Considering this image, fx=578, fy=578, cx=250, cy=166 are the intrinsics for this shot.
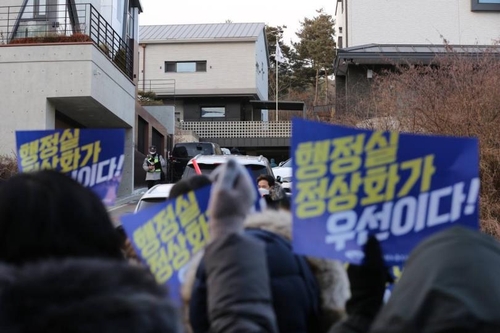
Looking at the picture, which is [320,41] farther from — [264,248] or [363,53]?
[264,248]

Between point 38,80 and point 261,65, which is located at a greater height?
point 261,65

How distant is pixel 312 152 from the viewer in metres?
2.21

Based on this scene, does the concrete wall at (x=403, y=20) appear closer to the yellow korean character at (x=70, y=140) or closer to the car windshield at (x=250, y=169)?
the car windshield at (x=250, y=169)

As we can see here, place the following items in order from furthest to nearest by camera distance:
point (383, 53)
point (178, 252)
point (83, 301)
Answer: point (383, 53), point (178, 252), point (83, 301)

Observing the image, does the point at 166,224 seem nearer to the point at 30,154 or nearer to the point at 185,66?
the point at 30,154

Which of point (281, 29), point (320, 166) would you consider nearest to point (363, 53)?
point (320, 166)

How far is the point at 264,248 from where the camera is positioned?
7.02 feet

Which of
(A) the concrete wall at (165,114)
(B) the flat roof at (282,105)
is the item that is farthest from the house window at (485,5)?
(A) the concrete wall at (165,114)

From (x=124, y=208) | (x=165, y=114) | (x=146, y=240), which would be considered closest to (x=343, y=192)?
(x=146, y=240)

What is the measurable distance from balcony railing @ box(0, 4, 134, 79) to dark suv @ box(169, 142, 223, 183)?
12.3ft

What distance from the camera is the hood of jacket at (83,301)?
3.75ft

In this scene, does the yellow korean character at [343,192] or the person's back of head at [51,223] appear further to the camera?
the yellow korean character at [343,192]

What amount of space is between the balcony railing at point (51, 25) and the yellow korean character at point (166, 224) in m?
14.1

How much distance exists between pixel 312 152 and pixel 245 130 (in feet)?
119
